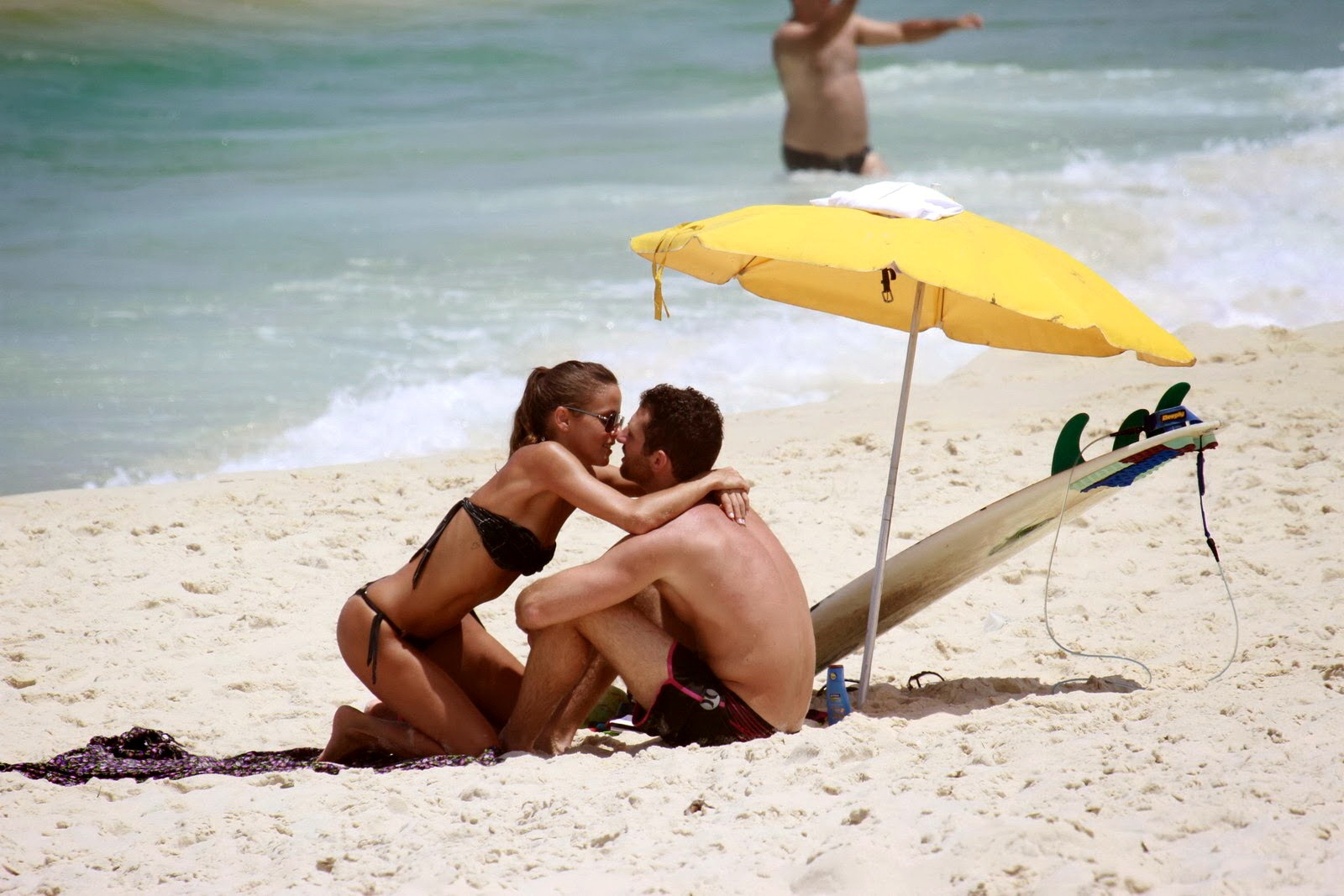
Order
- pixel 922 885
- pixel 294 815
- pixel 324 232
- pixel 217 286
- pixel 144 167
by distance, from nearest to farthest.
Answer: pixel 922 885 → pixel 294 815 → pixel 217 286 → pixel 324 232 → pixel 144 167

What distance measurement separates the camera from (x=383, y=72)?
20.6 metres

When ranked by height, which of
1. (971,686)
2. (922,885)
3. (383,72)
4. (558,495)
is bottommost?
(971,686)

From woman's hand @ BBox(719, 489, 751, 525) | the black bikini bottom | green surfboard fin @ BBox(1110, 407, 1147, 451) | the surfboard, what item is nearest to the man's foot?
the black bikini bottom

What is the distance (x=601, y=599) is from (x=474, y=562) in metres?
0.42

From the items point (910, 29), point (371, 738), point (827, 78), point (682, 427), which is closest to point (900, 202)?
point (682, 427)

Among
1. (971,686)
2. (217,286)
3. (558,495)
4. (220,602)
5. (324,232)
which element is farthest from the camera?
(324,232)

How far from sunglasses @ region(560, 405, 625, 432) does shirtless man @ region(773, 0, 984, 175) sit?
8.54 meters

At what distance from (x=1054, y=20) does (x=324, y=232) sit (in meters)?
20.4

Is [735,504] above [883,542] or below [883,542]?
above

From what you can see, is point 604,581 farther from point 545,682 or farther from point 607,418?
point 607,418

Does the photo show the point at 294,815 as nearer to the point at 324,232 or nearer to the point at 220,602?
the point at 220,602

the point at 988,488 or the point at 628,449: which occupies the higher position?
the point at 628,449

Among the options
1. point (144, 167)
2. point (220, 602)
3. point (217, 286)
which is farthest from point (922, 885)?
point (144, 167)

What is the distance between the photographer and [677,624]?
3.32 meters
